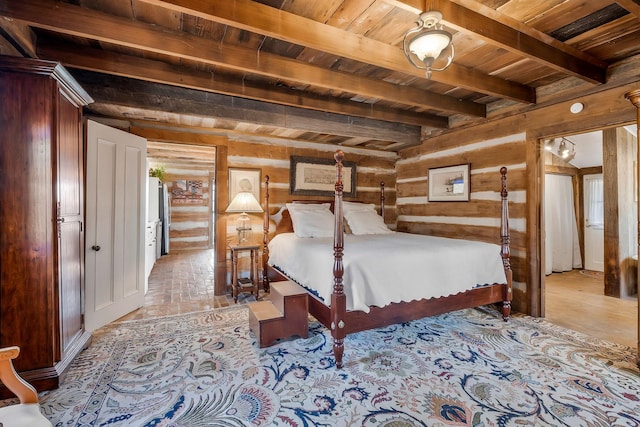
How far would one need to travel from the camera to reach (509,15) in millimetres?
1922

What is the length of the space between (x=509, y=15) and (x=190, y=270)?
5.82m

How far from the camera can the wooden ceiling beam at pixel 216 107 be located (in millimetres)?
2807

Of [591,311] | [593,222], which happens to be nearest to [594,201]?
[593,222]

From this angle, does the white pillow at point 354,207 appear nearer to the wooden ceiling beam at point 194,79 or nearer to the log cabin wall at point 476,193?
the log cabin wall at point 476,193

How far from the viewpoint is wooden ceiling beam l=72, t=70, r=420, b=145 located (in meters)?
2.81

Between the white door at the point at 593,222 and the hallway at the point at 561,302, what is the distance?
1.17ft

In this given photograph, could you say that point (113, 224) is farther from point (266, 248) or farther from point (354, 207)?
point (354, 207)

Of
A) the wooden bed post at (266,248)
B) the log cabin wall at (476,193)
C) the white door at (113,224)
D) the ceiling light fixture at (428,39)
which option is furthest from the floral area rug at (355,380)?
the ceiling light fixture at (428,39)

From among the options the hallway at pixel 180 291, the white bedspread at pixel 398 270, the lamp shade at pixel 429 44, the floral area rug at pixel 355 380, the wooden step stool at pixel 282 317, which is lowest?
the floral area rug at pixel 355 380

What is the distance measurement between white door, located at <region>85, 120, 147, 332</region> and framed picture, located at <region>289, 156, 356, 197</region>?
6.84 ft

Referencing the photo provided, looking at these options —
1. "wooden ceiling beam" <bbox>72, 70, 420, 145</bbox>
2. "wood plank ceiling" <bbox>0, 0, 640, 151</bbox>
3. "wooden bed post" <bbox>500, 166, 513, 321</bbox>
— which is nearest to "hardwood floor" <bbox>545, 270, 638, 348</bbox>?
"wooden bed post" <bbox>500, 166, 513, 321</bbox>

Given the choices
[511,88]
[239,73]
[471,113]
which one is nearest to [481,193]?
[471,113]

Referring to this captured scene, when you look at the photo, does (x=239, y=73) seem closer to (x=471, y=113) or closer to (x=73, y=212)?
(x=73, y=212)

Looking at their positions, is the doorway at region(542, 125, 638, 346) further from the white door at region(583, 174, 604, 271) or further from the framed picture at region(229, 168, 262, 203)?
the framed picture at region(229, 168, 262, 203)
